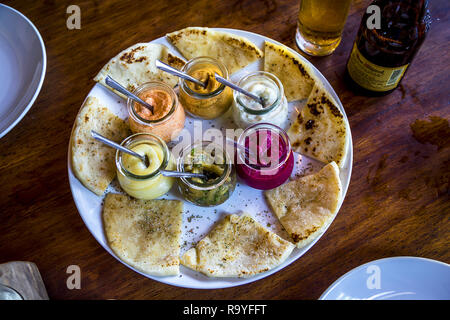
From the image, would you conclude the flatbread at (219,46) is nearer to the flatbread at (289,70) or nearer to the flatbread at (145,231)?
the flatbread at (289,70)

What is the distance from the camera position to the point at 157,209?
150 centimetres

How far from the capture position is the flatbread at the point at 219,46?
1.64 m

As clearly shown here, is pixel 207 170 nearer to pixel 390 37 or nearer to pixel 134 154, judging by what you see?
pixel 134 154

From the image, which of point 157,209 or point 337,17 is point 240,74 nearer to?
point 337,17

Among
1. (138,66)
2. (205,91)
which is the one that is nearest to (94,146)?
(138,66)

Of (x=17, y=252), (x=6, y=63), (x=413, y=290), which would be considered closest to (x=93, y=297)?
(x=17, y=252)

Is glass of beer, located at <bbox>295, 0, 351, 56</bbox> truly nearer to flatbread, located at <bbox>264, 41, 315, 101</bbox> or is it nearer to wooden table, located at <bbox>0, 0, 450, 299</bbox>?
wooden table, located at <bbox>0, 0, 450, 299</bbox>

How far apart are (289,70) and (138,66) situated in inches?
24.4

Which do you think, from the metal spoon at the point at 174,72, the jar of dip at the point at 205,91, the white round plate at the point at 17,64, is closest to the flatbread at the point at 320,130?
the jar of dip at the point at 205,91

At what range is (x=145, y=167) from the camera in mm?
1399

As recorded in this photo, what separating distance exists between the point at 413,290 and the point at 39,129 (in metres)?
1.62

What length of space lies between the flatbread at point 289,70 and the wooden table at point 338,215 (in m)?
0.19

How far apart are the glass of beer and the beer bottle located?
0.48ft

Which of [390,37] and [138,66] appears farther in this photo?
[138,66]
